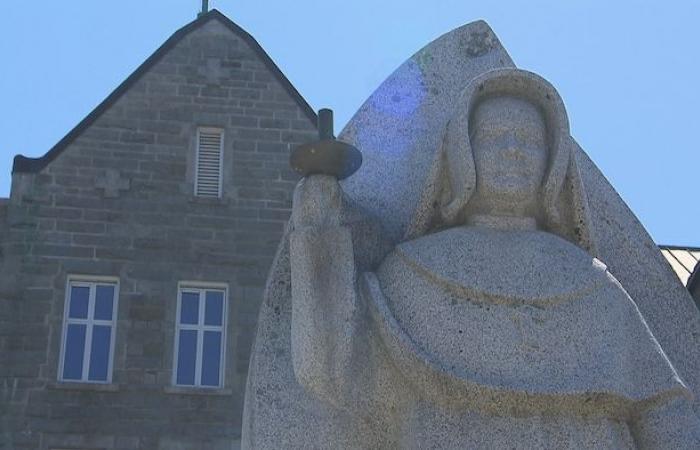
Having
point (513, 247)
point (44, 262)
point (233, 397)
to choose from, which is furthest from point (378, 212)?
point (44, 262)

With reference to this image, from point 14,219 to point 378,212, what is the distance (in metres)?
15.9

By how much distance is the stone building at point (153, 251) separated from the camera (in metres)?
20.9

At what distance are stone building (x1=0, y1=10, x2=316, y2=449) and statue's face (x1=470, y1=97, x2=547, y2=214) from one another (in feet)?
46.8

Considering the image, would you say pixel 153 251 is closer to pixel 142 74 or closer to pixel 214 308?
pixel 214 308

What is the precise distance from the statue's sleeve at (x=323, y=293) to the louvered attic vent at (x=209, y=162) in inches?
652

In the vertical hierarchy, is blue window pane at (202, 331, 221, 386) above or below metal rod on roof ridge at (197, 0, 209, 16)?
below

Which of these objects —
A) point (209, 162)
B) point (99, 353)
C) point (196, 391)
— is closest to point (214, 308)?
point (196, 391)

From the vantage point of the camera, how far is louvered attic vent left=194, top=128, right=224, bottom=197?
23047 mm

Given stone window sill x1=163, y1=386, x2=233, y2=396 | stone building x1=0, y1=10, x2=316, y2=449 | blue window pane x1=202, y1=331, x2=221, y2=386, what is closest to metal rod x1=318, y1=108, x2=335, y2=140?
stone building x1=0, y1=10, x2=316, y2=449

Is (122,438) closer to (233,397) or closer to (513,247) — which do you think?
(233,397)

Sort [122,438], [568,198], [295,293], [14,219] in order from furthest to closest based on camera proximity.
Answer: [14,219]
[122,438]
[568,198]
[295,293]

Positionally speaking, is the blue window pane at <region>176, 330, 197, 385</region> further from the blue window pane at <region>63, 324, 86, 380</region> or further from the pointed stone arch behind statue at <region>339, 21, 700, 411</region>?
the pointed stone arch behind statue at <region>339, 21, 700, 411</region>

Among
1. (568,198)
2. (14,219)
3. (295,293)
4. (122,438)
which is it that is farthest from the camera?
(14,219)

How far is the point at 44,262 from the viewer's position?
22.1 metres
